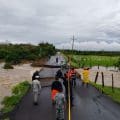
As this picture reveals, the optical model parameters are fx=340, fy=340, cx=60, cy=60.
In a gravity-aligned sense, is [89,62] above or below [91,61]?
below

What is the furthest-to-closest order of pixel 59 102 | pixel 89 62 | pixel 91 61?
pixel 91 61
pixel 89 62
pixel 59 102

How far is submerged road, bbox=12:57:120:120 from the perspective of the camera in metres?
18.0

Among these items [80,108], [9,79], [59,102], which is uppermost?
[59,102]

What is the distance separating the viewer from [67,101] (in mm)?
21500

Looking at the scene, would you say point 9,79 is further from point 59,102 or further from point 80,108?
point 59,102

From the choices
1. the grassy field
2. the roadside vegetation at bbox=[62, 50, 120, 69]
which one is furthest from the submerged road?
the grassy field

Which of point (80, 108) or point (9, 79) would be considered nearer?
point (80, 108)

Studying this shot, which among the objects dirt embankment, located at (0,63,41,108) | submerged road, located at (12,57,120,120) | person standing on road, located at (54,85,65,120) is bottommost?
dirt embankment, located at (0,63,41,108)

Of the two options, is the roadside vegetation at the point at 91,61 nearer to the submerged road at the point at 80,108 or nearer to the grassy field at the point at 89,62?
the grassy field at the point at 89,62

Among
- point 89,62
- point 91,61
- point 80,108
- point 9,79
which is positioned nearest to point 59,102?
point 80,108

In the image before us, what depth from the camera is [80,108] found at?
807 inches

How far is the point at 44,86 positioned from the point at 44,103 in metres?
9.22

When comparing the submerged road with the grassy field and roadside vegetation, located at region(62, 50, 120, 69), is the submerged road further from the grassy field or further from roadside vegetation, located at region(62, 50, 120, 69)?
the grassy field

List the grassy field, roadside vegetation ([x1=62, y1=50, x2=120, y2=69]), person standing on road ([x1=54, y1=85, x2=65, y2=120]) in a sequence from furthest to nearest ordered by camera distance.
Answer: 1. the grassy field
2. roadside vegetation ([x1=62, y1=50, x2=120, y2=69])
3. person standing on road ([x1=54, y1=85, x2=65, y2=120])
